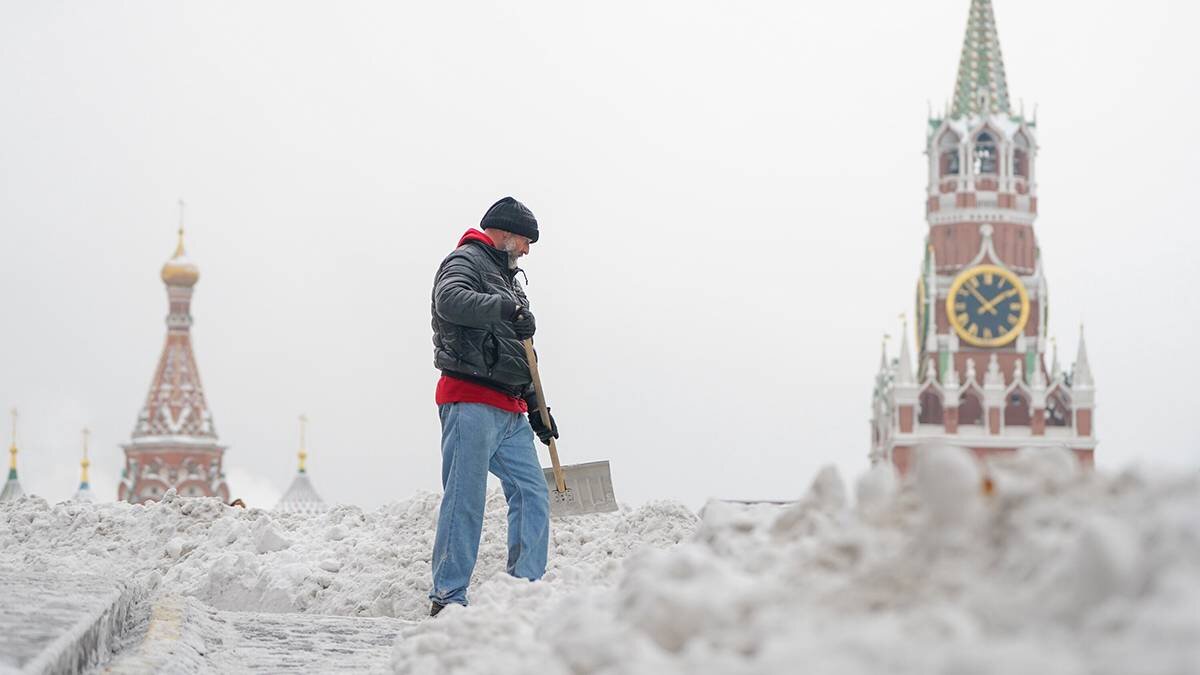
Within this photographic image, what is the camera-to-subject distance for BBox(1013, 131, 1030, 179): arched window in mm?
74375

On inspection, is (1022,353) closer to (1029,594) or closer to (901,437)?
(901,437)

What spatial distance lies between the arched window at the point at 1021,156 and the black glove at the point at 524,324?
70529mm

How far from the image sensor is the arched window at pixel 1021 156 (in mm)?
74375

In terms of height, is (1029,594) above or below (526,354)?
below

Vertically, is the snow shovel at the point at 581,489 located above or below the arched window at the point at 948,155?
below

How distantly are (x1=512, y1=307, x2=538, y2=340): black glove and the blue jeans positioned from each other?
309 mm

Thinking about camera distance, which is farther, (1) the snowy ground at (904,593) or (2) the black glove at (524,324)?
(2) the black glove at (524,324)

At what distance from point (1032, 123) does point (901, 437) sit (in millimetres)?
15155

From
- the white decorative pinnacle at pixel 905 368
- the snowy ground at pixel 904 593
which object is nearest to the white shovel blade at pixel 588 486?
the snowy ground at pixel 904 593

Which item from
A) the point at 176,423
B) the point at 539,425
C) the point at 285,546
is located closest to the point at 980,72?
the point at 176,423

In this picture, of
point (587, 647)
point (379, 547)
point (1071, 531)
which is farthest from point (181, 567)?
point (1071, 531)

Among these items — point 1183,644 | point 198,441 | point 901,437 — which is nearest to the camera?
point 1183,644

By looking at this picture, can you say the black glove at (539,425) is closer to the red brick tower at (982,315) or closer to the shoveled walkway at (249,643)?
the shoveled walkway at (249,643)

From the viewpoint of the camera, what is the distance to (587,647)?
300cm
